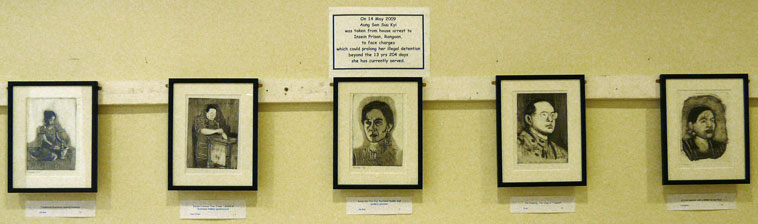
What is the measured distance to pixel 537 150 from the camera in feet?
4.92

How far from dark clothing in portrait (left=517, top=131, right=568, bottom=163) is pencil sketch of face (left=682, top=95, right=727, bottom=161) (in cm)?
42

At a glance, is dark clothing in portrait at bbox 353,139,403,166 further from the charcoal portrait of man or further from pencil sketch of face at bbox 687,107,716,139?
pencil sketch of face at bbox 687,107,716,139

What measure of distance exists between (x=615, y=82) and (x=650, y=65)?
0.47ft

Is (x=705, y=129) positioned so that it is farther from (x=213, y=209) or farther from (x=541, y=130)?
(x=213, y=209)

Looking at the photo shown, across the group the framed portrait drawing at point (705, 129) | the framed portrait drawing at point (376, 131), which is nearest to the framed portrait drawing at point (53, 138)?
the framed portrait drawing at point (376, 131)

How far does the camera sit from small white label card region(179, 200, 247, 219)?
1.52 m

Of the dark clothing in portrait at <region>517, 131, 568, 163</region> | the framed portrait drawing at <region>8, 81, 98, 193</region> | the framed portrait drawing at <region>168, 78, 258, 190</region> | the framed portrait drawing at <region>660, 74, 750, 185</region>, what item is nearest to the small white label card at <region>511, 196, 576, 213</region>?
the dark clothing in portrait at <region>517, 131, 568, 163</region>

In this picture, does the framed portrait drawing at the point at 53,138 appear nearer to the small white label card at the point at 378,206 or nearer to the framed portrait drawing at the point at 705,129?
the small white label card at the point at 378,206

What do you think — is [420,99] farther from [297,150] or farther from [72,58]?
[72,58]

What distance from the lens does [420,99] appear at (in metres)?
1.48

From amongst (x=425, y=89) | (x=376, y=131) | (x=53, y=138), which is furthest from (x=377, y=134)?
(x=53, y=138)

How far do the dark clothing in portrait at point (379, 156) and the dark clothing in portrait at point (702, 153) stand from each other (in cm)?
95

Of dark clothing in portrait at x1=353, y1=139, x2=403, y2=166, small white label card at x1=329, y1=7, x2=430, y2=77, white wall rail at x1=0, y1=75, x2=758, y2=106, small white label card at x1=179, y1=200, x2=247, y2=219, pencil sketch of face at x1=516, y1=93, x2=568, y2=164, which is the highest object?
small white label card at x1=329, y1=7, x2=430, y2=77

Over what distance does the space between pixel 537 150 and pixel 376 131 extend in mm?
536
